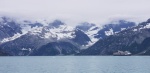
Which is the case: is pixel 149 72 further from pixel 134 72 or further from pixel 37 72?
pixel 37 72

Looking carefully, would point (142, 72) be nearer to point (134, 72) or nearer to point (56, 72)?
point (134, 72)

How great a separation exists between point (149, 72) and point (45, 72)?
4815 cm

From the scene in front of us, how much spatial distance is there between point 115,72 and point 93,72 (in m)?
10.8

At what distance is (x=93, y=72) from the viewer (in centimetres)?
16975

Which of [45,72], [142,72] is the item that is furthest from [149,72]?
[45,72]

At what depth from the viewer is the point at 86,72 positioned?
16962 centimetres

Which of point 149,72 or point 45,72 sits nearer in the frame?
point 149,72

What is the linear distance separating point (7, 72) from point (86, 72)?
37039 mm

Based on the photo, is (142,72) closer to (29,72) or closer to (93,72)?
(93,72)

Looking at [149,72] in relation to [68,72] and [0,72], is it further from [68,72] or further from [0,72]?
[0,72]

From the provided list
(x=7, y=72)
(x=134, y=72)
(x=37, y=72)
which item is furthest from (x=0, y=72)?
(x=134, y=72)

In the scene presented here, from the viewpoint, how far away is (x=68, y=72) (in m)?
172

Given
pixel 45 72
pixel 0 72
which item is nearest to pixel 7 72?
pixel 0 72

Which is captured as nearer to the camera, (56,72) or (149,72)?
(149,72)
